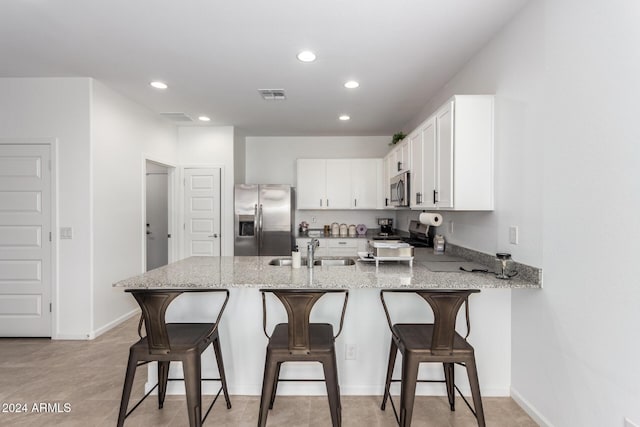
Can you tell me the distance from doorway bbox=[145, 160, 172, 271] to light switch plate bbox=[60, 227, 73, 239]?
1909 mm

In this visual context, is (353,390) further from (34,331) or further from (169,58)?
(34,331)

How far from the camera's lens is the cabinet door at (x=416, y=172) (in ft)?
9.84

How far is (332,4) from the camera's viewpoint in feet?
6.59

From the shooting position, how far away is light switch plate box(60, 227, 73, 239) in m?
3.24

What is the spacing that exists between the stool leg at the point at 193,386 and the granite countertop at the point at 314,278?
1.28ft

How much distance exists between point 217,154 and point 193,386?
3801 mm

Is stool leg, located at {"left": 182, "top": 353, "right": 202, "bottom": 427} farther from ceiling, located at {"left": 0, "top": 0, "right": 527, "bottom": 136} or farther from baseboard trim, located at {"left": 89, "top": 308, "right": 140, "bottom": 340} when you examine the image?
baseboard trim, located at {"left": 89, "top": 308, "right": 140, "bottom": 340}

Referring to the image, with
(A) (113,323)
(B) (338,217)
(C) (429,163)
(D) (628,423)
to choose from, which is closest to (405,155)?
(C) (429,163)

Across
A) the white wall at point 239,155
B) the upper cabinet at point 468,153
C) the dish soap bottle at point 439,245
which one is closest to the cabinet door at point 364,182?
the white wall at point 239,155

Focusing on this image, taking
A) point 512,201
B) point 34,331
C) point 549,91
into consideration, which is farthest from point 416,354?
point 34,331

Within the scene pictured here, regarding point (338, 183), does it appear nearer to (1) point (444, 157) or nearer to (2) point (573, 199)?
(1) point (444, 157)

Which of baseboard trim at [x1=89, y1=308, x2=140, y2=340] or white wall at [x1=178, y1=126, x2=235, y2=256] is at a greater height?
white wall at [x1=178, y1=126, x2=235, y2=256]

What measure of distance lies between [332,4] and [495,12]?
1072 millimetres

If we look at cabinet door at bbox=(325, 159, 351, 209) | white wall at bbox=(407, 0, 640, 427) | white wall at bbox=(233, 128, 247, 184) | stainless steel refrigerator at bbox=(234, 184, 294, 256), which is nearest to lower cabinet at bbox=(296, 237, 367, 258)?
stainless steel refrigerator at bbox=(234, 184, 294, 256)
